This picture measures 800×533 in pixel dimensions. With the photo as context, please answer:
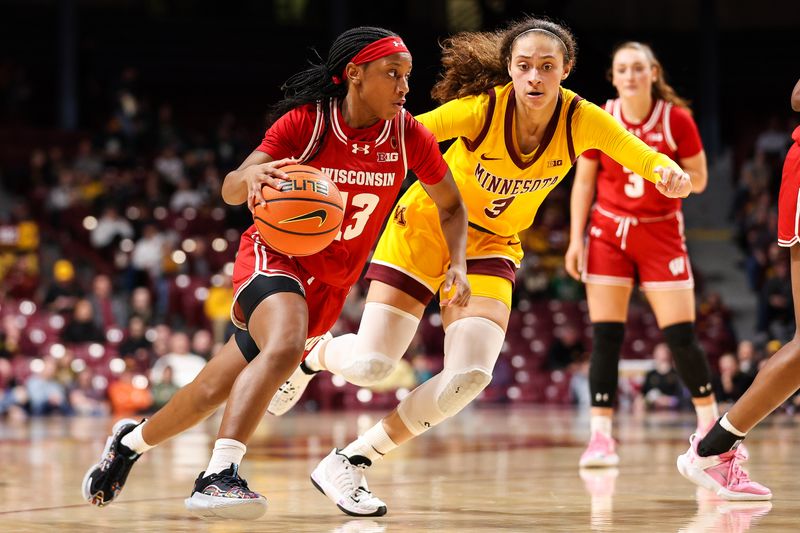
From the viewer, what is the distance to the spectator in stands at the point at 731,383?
12.0m

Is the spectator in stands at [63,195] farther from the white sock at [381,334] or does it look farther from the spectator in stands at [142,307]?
the white sock at [381,334]

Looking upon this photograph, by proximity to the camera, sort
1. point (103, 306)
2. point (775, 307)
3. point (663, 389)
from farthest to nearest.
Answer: point (103, 306), point (775, 307), point (663, 389)

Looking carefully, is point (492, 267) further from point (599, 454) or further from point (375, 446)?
point (599, 454)

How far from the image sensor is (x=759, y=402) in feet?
15.8

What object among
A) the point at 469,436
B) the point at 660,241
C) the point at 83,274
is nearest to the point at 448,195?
the point at 660,241

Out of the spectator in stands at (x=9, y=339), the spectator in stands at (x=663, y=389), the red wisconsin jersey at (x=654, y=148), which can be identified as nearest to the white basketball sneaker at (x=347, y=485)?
the red wisconsin jersey at (x=654, y=148)

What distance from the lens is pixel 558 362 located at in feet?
49.4

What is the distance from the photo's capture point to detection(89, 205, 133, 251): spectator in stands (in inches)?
669

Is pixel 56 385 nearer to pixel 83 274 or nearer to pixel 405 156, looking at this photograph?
pixel 83 274

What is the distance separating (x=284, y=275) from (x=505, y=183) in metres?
1.17

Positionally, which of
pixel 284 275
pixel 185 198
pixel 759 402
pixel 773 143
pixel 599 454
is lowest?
pixel 599 454

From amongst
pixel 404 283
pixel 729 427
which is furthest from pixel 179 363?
pixel 729 427

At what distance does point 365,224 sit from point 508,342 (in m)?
11.3

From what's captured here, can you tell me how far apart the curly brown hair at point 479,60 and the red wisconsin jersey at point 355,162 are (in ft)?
1.93
